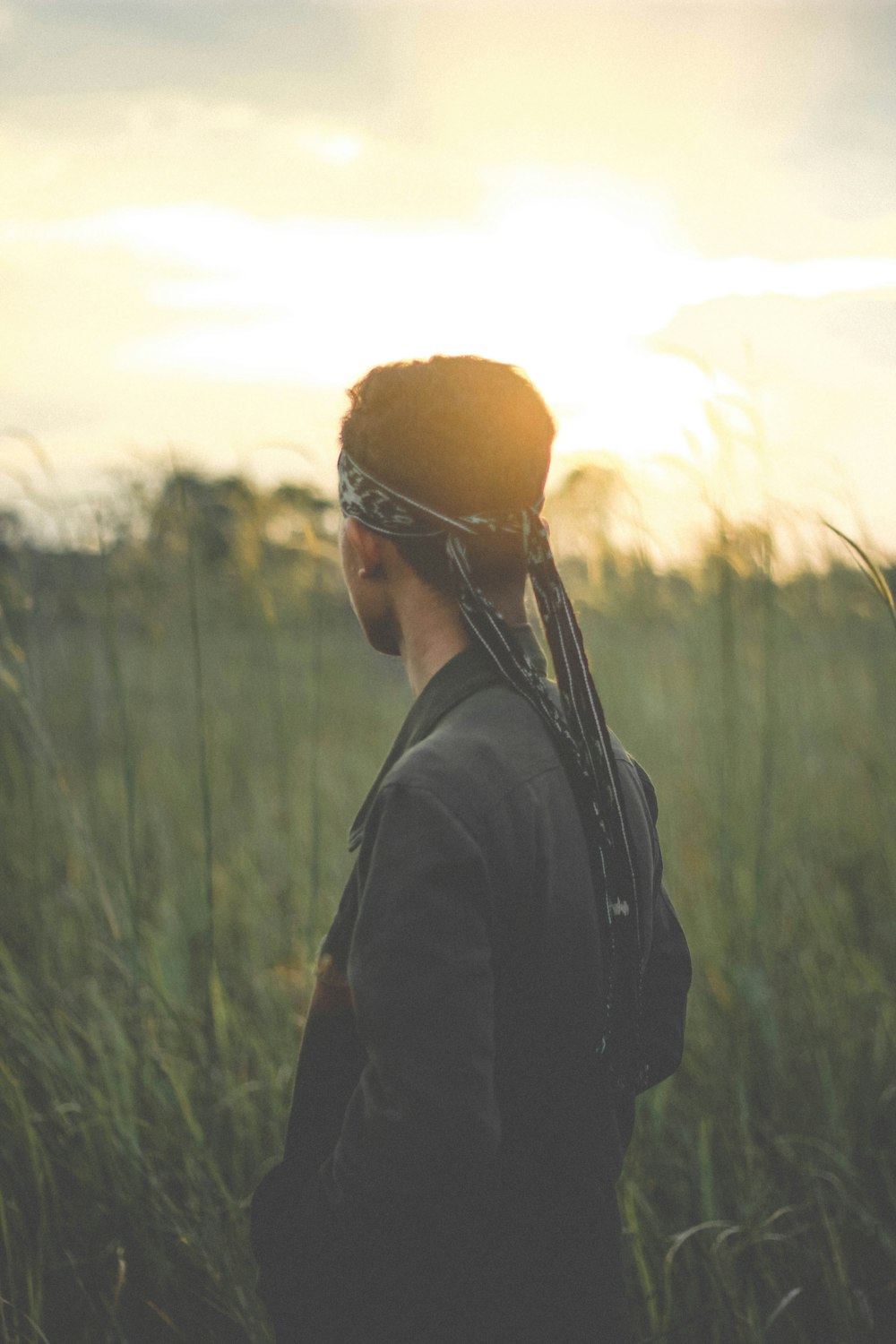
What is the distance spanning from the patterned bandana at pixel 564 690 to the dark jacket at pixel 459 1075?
3 cm

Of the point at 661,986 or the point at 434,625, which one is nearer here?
the point at 434,625

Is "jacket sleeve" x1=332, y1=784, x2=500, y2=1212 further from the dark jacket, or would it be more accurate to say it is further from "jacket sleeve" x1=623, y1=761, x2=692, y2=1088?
"jacket sleeve" x1=623, y1=761, x2=692, y2=1088

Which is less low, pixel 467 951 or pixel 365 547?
pixel 365 547

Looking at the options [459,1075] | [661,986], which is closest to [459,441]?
[459,1075]

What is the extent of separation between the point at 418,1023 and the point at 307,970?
1.37 metres

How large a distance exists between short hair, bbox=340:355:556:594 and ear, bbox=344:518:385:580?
0.04 m

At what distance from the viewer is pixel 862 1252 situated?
1.82 m

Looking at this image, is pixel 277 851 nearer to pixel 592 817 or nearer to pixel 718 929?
pixel 718 929

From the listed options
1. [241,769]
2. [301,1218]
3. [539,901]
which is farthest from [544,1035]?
[241,769]

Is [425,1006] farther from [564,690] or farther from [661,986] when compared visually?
[661,986]

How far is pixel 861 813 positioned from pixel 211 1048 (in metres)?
2.39

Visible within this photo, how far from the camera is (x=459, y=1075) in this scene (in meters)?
0.92

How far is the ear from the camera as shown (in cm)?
116

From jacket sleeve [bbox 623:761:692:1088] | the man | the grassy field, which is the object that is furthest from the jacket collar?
the grassy field
